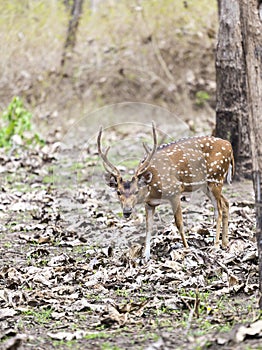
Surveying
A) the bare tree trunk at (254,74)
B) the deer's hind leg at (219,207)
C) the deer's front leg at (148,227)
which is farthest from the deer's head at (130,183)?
the bare tree trunk at (254,74)

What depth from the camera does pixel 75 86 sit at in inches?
719

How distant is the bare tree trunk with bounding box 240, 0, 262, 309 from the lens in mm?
5055

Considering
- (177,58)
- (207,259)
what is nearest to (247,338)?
(207,259)

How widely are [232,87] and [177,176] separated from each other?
9.53 feet

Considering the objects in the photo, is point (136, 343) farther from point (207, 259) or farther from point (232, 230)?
point (232, 230)

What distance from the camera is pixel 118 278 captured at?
6.39 m

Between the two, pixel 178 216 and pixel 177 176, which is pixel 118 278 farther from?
pixel 177 176

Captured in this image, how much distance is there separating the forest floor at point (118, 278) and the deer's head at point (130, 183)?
0.46 m

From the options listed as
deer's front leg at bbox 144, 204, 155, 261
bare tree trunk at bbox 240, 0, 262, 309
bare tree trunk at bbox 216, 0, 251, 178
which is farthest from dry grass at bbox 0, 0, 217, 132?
bare tree trunk at bbox 240, 0, 262, 309

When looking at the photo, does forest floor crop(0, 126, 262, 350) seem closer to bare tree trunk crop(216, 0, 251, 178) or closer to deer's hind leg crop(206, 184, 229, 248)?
deer's hind leg crop(206, 184, 229, 248)

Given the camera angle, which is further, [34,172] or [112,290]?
[34,172]

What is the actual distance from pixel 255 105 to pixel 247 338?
1.64 m

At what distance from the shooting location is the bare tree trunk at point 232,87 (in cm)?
984

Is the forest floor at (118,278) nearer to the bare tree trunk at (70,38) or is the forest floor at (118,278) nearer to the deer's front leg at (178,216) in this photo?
the deer's front leg at (178,216)
